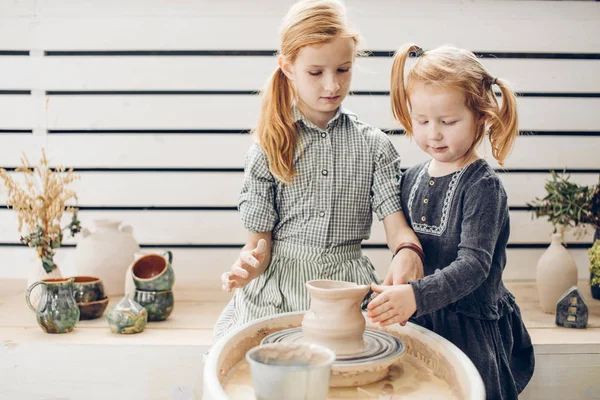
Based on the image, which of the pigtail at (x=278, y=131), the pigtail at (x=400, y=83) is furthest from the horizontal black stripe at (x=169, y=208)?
the pigtail at (x=400, y=83)

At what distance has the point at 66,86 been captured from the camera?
10.4ft

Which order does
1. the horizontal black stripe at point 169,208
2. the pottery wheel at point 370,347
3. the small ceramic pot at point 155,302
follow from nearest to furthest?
the pottery wheel at point 370,347
the small ceramic pot at point 155,302
the horizontal black stripe at point 169,208

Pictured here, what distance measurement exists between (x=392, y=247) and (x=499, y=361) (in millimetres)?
481

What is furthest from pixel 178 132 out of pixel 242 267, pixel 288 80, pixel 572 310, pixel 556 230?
pixel 572 310

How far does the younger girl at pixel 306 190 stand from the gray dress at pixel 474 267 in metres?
0.15

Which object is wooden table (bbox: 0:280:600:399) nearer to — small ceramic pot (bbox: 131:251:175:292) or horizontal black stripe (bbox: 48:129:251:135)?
small ceramic pot (bbox: 131:251:175:292)

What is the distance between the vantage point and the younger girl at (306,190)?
6.89ft

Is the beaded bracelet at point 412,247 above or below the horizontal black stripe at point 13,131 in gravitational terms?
below

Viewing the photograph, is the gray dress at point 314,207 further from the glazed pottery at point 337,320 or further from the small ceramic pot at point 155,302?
the glazed pottery at point 337,320

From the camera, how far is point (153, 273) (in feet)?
8.95

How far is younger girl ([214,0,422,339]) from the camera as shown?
210cm

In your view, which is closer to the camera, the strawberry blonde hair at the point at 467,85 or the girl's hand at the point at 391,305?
the girl's hand at the point at 391,305

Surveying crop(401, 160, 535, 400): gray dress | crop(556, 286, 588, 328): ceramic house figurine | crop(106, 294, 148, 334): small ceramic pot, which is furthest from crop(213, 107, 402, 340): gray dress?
crop(556, 286, 588, 328): ceramic house figurine

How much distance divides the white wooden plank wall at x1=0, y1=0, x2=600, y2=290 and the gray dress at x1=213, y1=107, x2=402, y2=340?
0.97m
